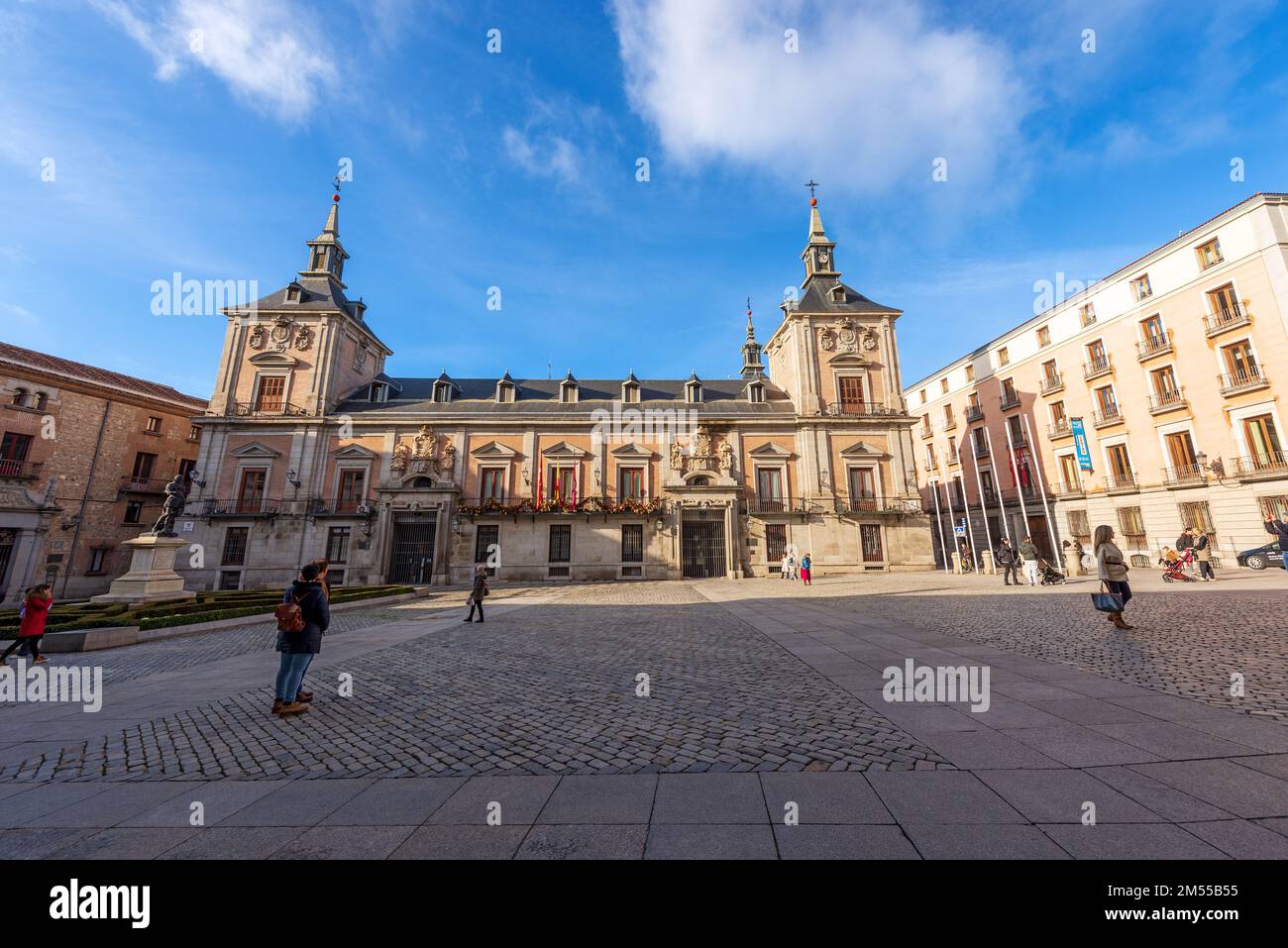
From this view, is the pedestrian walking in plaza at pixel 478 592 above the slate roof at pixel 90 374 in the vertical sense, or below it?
below

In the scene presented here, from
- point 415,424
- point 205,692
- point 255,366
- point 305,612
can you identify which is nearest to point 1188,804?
point 305,612

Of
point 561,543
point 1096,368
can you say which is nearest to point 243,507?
point 561,543

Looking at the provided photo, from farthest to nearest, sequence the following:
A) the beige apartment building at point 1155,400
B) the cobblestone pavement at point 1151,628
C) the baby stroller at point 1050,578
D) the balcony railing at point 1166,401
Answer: the balcony railing at point 1166,401
the beige apartment building at point 1155,400
the baby stroller at point 1050,578
the cobblestone pavement at point 1151,628

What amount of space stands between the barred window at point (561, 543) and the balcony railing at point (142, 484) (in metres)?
24.0

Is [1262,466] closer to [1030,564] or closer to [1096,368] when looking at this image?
[1096,368]

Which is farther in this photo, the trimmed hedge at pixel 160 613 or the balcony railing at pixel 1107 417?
the balcony railing at pixel 1107 417

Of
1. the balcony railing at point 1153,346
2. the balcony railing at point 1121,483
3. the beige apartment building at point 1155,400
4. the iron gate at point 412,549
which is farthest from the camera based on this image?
the iron gate at point 412,549

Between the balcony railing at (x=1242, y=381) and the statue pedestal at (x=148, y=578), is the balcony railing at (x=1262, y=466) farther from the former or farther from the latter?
the statue pedestal at (x=148, y=578)

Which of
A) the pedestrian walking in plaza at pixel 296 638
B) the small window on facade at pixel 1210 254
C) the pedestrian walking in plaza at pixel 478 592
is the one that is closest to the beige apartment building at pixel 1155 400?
→ the small window on facade at pixel 1210 254

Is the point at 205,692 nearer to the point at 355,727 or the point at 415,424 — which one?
the point at 355,727

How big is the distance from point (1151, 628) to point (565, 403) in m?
27.7

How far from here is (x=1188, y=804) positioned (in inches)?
114

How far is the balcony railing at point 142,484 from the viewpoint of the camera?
29.7 m
